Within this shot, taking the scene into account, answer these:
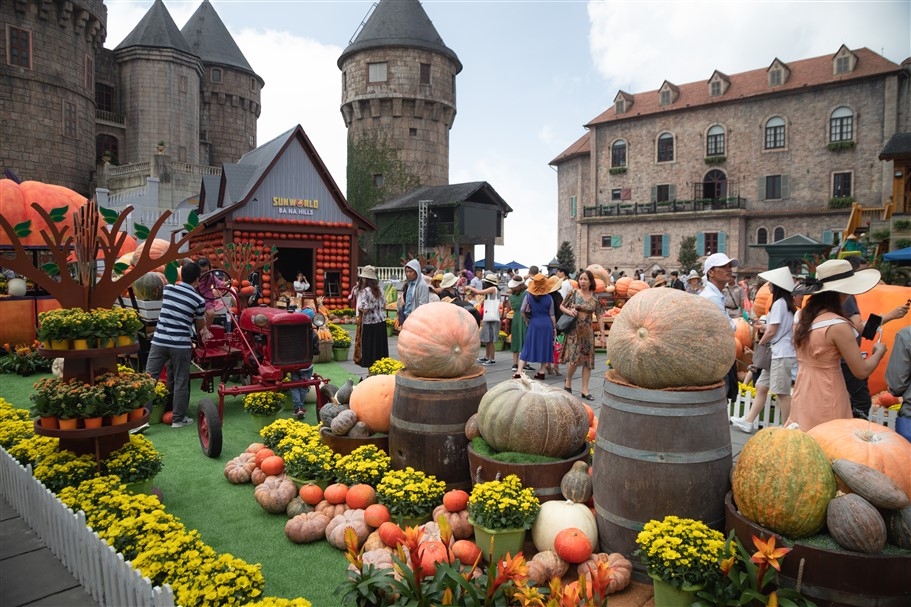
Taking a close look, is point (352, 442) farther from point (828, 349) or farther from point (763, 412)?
point (763, 412)

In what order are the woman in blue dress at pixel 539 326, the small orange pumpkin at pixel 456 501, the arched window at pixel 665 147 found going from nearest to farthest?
the small orange pumpkin at pixel 456 501
the woman in blue dress at pixel 539 326
the arched window at pixel 665 147

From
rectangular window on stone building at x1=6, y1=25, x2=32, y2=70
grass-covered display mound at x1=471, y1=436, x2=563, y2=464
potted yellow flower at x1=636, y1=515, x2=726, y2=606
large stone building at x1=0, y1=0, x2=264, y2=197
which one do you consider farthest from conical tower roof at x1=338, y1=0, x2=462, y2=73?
potted yellow flower at x1=636, y1=515, x2=726, y2=606

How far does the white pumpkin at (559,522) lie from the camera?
403 cm

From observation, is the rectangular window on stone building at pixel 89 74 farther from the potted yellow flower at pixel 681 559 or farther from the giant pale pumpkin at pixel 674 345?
the potted yellow flower at pixel 681 559

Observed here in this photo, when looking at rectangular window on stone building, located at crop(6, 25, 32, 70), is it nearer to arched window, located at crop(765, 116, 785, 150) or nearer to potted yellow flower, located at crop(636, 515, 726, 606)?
potted yellow flower, located at crop(636, 515, 726, 606)

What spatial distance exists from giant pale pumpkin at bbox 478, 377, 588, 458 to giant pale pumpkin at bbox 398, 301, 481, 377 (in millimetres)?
678

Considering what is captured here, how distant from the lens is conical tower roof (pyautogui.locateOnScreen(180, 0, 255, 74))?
47.8 metres

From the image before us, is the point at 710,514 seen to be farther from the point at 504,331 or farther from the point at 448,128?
the point at 448,128

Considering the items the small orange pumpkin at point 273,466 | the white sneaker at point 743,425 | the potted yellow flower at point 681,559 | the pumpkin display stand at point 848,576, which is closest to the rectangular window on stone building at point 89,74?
the small orange pumpkin at point 273,466

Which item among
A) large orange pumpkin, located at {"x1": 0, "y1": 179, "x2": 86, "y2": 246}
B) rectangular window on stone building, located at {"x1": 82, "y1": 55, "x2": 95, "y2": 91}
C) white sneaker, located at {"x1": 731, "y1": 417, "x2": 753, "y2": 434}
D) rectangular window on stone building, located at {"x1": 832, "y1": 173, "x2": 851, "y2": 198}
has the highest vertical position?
rectangular window on stone building, located at {"x1": 82, "y1": 55, "x2": 95, "y2": 91}

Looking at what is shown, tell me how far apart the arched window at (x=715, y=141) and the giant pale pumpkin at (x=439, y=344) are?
44719 millimetres

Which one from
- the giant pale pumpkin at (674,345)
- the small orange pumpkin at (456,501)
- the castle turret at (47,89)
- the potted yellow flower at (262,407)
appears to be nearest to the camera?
the giant pale pumpkin at (674,345)

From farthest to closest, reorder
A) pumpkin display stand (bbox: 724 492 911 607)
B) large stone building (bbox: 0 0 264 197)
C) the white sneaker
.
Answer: large stone building (bbox: 0 0 264 197), the white sneaker, pumpkin display stand (bbox: 724 492 911 607)

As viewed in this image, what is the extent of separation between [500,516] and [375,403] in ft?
6.53
